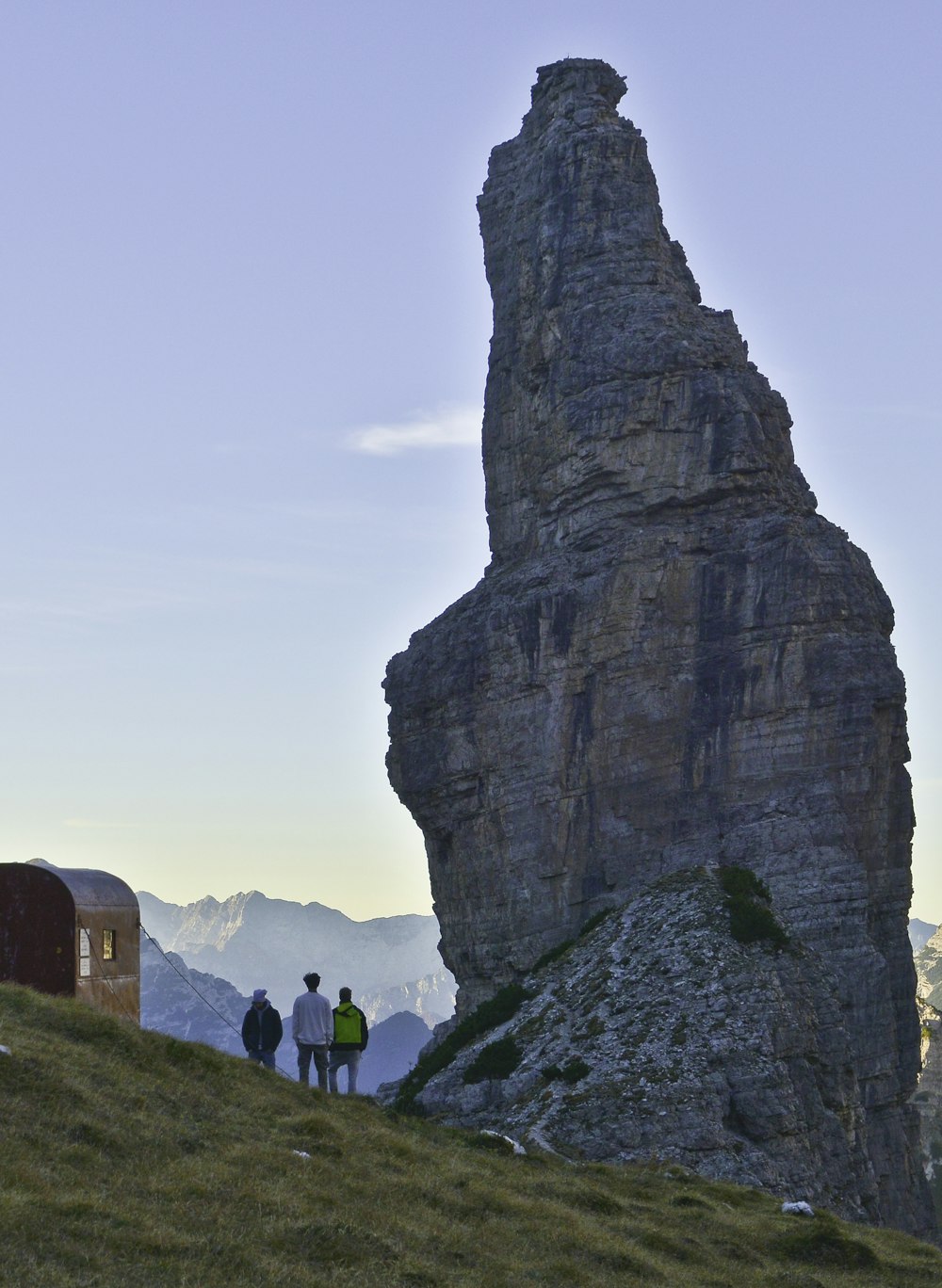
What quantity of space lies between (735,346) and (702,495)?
10746 millimetres

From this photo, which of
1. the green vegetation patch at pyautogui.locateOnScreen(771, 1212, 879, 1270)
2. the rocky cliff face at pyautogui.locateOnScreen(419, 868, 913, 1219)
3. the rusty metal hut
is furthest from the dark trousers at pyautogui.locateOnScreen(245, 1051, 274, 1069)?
the rocky cliff face at pyautogui.locateOnScreen(419, 868, 913, 1219)

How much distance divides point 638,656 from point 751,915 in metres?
32.2

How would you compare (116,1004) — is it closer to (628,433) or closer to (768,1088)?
(768,1088)

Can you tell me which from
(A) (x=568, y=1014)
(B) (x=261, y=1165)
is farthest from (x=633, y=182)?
(B) (x=261, y=1165)

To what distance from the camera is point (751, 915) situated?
189 ft

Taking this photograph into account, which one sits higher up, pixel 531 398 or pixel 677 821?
pixel 531 398

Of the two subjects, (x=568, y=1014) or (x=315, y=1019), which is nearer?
(x=315, y=1019)

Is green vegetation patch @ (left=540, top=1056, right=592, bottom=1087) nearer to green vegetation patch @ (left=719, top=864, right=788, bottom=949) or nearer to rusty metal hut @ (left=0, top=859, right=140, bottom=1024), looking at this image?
green vegetation patch @ (left=719, top=864, right=788, bottom=949)

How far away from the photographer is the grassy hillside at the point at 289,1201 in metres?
21.1

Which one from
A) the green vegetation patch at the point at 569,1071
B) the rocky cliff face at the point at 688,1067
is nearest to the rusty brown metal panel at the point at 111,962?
the rocky cliff face at the point at 688,1067

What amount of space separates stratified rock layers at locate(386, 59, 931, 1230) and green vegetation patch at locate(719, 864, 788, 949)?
18.3 meters

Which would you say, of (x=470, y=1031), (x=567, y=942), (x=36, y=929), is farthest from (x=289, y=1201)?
(x=567, y=942)

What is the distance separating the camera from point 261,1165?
25688 mm

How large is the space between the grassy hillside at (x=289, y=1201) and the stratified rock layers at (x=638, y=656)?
48.2m
